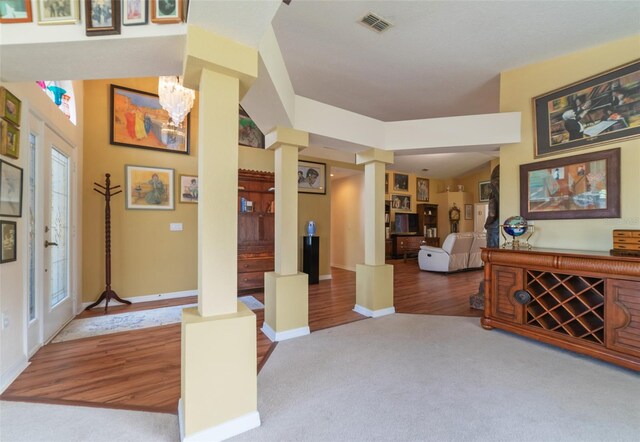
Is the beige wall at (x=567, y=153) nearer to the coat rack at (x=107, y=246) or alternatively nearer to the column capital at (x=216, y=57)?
the column capital at (x=216, y=57)

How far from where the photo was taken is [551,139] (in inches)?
122

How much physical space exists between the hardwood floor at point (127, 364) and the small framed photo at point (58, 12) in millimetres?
2317

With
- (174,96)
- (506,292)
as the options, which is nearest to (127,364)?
(174,96)

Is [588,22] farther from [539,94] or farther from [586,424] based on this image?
[586,424]

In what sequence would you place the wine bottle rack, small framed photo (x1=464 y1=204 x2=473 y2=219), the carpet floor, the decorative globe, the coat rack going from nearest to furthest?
1. the carpet floor
2. the wine bottle rack
3. the decorative globe
4. the coat rack
5. small framed photo (x1=464 y1=204 x2=473 y2=219)

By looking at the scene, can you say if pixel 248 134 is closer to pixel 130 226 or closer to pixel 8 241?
pixel 130 226

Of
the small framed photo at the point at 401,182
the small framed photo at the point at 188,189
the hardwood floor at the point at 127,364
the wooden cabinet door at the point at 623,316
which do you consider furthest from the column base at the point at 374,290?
the small framed photo at the point at 401,182

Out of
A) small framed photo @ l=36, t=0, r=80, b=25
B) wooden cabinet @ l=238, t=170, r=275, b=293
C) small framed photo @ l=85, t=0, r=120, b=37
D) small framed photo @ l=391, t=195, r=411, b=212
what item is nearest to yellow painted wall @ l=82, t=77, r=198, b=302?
wooden cabinet @ l=238, t=170, r=275, b=293

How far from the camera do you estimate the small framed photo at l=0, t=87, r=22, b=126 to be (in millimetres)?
1945

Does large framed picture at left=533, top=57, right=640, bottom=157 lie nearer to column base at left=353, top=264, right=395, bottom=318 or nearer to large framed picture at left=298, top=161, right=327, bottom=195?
column base at left=353, top=264, right=395, bottom=318

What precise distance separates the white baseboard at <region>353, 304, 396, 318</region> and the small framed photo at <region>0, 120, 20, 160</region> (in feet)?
12.4

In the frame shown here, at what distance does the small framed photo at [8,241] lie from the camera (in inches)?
78.3

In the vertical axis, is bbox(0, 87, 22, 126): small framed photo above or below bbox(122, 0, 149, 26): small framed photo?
below

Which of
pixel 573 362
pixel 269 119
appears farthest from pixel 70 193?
pixel 573 362
